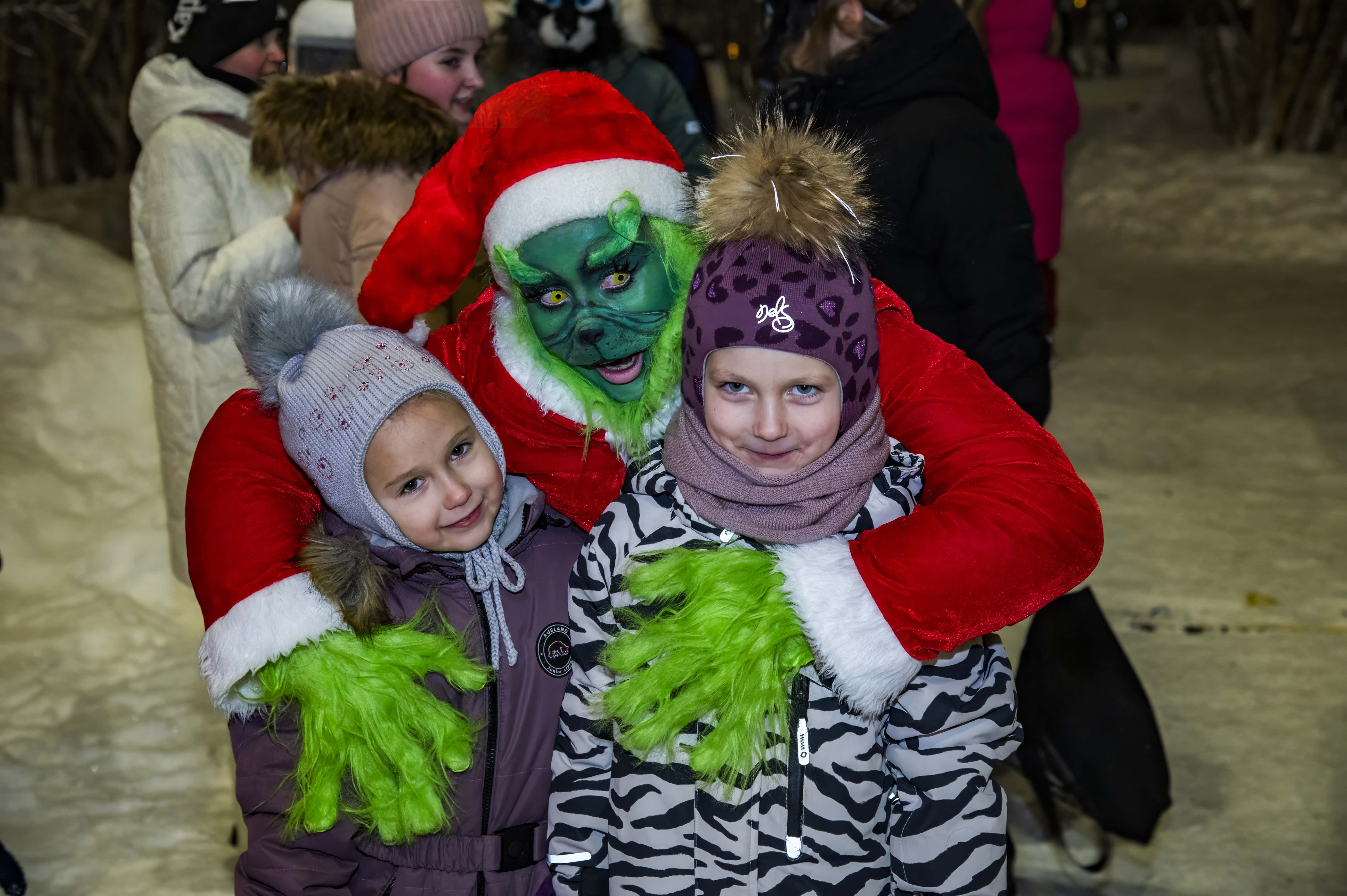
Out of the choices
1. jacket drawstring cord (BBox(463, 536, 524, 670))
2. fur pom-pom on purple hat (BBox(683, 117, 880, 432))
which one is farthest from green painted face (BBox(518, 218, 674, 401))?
jacket drawstring cord (BBox(463, 536, 524, 670))

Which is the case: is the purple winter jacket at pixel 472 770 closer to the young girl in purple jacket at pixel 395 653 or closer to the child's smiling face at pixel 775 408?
the young girl in purple jacket at pixel 395 653

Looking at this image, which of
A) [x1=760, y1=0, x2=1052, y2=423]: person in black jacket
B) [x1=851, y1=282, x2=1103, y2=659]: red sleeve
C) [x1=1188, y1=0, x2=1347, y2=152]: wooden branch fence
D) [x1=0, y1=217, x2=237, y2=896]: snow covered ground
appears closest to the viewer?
[x1=851, y1=282, x2=1103, y2=659]: red sleeve

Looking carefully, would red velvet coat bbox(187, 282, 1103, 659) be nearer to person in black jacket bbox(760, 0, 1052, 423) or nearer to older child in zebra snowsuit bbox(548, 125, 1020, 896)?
older child in zebra snowsuit bbox(548, 125, 1020, 896)

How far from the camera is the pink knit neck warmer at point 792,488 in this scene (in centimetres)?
145

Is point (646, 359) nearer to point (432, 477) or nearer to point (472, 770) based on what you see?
point (432, 477)

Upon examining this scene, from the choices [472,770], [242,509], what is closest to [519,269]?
[242,509]

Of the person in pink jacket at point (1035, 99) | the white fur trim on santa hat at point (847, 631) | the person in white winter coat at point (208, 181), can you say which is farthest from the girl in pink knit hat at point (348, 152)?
the person in pink jacket at point (1035, 99)

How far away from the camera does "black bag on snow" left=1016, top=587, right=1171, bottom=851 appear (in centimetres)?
254

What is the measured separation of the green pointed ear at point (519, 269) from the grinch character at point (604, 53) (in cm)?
196

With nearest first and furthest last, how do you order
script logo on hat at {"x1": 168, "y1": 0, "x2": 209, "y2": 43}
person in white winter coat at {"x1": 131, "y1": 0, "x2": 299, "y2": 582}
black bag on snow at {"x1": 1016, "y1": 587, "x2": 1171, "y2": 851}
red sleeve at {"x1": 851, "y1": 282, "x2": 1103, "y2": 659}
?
red sleeve at {"x1": 851, "y1": 282, "x2": 1103, "y2": 659}
black bag on snow at {"x1": 1016, "y1": 587, "x2": 1171, "y2": 851}
person in white winter coat at {"x1": 131, "y1": 0, "x2": 299, "y2": 582}
script logo on hat at {"x1": 168, "y1": 0, "x2": 209, "y2": 43}

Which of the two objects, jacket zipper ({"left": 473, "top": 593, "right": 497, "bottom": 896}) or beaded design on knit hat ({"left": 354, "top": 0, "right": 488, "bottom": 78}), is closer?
jacket zipper ({"left": 473, "top": 593, "right": 497, "bottom": 896})

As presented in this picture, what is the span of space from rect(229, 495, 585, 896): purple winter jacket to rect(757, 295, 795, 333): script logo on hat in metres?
Answer: 0.57

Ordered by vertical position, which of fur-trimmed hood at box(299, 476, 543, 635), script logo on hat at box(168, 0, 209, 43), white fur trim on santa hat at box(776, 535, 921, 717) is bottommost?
fur-trimmed hood at box(299, 476, 543, 635)

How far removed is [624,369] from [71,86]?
8.96m
